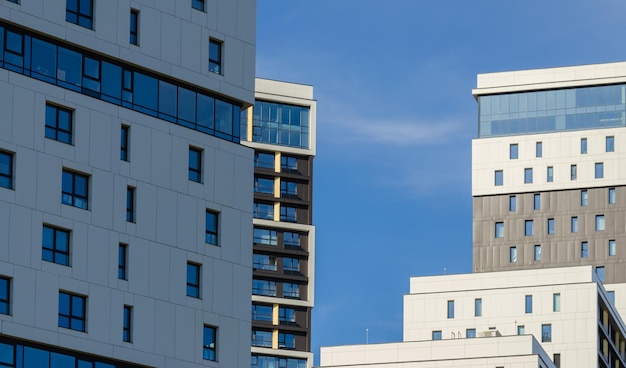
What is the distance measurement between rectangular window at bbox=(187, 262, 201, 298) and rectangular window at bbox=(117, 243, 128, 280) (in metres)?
3.82

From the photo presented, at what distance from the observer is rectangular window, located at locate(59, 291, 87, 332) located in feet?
245

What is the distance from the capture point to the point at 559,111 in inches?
7549

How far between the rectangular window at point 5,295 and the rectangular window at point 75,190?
4855 mm

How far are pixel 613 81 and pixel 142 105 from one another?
117 m

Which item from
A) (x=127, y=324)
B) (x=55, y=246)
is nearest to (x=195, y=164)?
(x=127, y=324)

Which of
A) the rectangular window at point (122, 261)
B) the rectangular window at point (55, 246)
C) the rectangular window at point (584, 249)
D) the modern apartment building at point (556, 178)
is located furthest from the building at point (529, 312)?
the rectangular window at point (55, 246)

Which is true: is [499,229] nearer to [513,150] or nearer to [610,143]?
[513,150]

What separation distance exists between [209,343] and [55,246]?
31.7 ft

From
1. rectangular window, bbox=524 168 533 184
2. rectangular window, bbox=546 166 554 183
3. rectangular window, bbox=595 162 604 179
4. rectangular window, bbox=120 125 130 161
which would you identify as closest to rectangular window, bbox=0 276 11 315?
rectangular window, bbox=120 125 130 161

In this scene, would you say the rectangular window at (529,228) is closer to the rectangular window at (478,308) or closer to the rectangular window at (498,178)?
the rectangular window at (498,178)

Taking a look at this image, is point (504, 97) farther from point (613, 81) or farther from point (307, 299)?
point (307, 299)

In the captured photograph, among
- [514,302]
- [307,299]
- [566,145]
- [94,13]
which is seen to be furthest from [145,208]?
[566,145]

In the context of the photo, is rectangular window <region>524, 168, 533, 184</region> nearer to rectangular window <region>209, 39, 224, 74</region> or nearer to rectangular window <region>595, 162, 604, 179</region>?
rectangular window <region>595, 162, 604, 179</region>

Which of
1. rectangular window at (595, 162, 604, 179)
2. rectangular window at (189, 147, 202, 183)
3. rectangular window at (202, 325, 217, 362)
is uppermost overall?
rectangular window at (595, 162, 604, 179)
